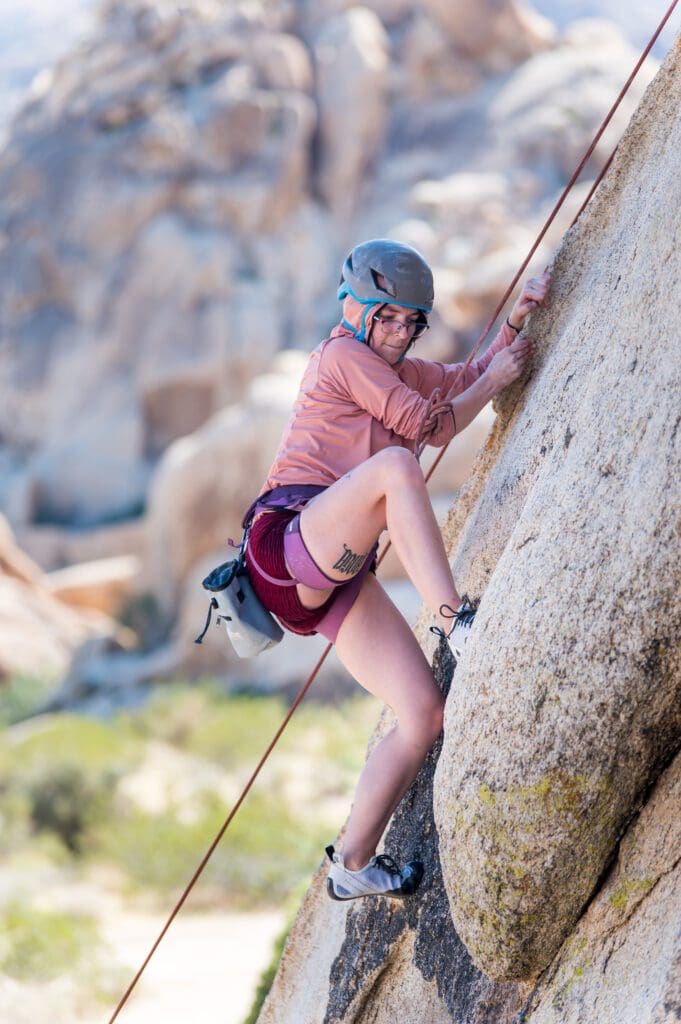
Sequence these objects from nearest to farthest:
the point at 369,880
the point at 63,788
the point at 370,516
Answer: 1. the point at 370,516
2. the point at 369,880
3. the point at 63,788

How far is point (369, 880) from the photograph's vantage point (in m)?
3.50

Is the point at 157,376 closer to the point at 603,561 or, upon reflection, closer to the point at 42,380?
the point at 42,380

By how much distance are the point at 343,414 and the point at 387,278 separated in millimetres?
419

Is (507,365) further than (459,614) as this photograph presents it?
Yes

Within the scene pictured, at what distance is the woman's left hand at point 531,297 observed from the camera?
12.4ft

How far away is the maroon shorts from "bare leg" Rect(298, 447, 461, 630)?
0.45 ft

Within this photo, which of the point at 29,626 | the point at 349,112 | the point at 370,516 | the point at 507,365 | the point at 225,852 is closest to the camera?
the point at 370,516

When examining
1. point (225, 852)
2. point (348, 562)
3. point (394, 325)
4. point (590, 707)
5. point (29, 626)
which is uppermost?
point (29, 626)

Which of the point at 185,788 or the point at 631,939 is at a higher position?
the point at 185,788

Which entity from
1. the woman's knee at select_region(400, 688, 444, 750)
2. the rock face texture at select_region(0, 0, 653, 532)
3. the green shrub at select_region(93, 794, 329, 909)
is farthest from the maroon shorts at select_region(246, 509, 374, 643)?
Answer: the rock face texture at select_region(0, 0, 653, 532)

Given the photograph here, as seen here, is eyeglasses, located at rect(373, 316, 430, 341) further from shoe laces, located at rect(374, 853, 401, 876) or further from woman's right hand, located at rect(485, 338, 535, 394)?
shoe laces, located at rect(374, 853, 401, 876)

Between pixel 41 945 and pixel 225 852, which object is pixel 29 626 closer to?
pixel 225 852

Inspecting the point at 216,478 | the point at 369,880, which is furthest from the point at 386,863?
the point at 216,478

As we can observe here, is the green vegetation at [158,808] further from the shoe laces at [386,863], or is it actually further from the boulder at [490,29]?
the boulder at [490,29]
